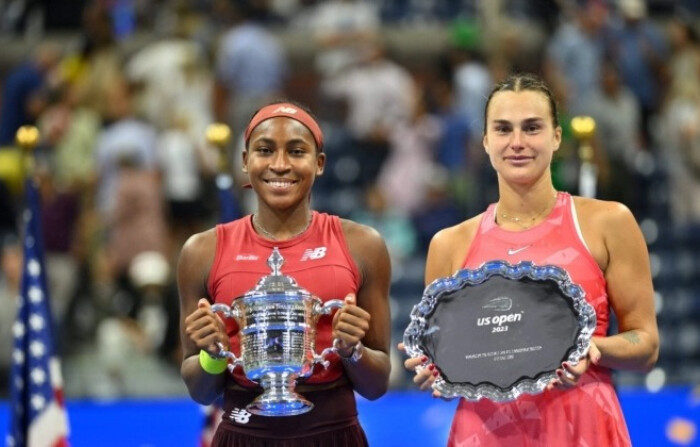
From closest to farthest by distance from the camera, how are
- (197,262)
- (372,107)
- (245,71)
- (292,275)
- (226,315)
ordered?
(226,315) < (292,275) < (197,262) < (372,107) < (245,71)

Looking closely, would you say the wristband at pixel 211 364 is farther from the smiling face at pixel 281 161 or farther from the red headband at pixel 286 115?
the red headband at pixel 286 115

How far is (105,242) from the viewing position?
376 inches

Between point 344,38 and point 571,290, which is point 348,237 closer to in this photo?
point 571,290

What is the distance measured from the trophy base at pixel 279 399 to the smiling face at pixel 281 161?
0.55 m

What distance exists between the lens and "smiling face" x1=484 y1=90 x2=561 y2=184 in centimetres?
401

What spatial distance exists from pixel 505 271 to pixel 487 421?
43 centimetres

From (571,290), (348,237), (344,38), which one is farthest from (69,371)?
(571,290)

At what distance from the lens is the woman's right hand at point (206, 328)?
12.7ft

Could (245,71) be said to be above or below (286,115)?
above

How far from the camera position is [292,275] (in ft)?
13.4

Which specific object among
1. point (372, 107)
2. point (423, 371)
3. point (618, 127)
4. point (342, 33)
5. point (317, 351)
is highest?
point (342, 33)

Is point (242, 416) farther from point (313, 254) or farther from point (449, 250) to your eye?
point (449, 250)

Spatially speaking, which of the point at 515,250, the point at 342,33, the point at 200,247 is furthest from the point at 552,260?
the point at 342,33

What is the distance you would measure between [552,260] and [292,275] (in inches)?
29.4
